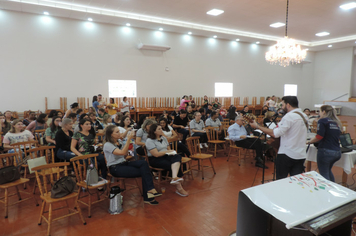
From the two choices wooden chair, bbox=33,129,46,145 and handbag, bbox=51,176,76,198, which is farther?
wooden chair, bbox=33,129,46,145

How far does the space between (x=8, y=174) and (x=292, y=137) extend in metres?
3.69

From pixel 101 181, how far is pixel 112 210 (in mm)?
420

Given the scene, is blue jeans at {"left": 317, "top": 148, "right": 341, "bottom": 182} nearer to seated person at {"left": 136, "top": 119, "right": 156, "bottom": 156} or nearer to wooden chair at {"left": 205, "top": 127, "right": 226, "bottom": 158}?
seated person at {"left": 136, "top": 119, "right": 156, "bottom": 156}

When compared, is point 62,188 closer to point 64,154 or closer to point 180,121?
point 64,154

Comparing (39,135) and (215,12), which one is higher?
(215,12)

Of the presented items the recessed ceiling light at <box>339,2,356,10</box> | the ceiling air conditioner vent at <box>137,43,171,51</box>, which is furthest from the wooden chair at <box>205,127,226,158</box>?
the recessed ceiling light at <box>339,2,356,10</box>

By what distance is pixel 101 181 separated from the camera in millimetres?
3270

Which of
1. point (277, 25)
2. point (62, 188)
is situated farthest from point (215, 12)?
point (62, 188)

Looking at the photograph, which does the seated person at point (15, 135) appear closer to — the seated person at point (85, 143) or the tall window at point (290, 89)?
the seated person at point (85, 143)

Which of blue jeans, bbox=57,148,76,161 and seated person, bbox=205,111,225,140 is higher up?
seated person, bbox=205,111,225,140

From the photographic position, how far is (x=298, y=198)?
1.64 m

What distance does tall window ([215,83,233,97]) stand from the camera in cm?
1323

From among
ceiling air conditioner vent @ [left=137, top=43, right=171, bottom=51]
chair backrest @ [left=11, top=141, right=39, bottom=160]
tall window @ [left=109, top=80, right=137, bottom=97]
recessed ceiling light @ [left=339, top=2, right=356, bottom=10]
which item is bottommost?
chair backrest @ [left=11, top=141, right=39, bottom=160]

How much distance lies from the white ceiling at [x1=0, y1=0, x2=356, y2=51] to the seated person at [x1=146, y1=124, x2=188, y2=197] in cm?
589
